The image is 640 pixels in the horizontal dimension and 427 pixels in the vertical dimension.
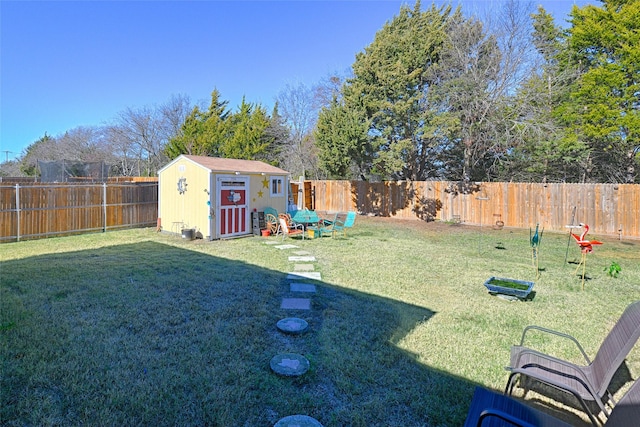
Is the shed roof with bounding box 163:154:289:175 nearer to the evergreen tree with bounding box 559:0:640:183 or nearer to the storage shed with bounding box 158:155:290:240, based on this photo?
the storage shed with bounding box 158:155:290:240

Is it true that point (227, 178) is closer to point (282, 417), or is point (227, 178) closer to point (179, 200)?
point (179, 200)

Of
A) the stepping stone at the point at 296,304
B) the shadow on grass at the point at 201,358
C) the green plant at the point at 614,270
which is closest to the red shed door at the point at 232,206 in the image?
the shadow on grass at the point at 201,358

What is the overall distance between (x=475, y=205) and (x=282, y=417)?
1349 cm

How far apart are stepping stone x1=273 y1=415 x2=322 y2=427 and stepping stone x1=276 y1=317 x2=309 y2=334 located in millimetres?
1343

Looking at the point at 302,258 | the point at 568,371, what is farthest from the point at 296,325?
the point at 302,258

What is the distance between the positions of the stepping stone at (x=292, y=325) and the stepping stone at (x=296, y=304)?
1.36 feet

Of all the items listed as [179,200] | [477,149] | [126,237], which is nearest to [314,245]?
[179,200]

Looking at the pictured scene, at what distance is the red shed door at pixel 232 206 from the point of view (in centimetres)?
968

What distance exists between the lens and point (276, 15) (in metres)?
11.7

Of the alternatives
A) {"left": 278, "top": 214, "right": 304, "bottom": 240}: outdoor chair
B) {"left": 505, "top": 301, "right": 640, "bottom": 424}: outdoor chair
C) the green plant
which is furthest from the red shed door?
the green plant

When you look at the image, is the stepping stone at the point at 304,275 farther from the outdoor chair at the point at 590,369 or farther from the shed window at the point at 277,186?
the shed window at the point at 277,186

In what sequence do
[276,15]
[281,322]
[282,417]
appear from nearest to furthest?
[282,417]
[281,322]
[276,15]

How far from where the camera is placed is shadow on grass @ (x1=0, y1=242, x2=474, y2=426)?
2.30 metres

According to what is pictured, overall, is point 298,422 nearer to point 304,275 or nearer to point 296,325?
point 296,325
